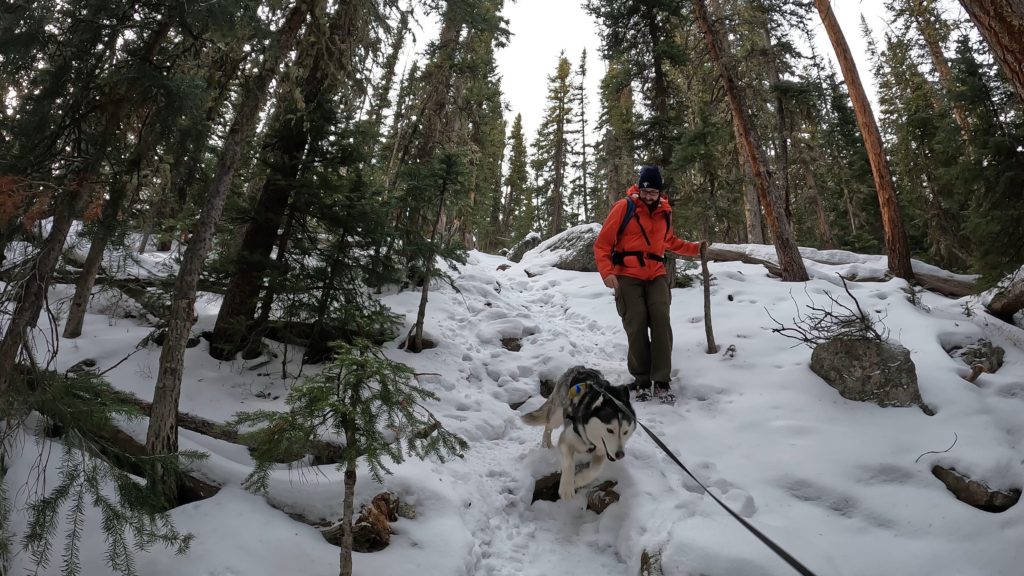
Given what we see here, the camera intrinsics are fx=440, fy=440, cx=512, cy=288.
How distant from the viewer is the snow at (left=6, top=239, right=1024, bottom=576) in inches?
120

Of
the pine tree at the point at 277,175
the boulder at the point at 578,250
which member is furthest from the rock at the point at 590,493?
the boulder at the point at 578,250

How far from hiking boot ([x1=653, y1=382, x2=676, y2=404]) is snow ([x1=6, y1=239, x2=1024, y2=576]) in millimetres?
213

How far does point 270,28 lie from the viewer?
4480 millimetres

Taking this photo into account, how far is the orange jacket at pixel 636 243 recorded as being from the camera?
5.72m

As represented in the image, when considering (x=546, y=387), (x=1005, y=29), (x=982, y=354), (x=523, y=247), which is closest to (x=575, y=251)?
(x=523, y=247)

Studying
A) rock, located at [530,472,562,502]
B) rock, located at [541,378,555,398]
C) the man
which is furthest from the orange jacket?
rock, located at [530,472,562,502]

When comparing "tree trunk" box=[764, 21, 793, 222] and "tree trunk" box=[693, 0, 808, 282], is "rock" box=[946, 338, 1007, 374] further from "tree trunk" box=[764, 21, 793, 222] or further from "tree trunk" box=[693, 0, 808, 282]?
"tree trunk" box=[764, 21, 793, 222]

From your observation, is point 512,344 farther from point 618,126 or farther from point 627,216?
point 618,126

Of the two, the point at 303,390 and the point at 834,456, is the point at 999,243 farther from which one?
the point at 303,390

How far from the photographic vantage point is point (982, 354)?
5.50 meters

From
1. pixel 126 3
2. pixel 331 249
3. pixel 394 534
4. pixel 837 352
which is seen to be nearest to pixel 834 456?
pixel 837 352

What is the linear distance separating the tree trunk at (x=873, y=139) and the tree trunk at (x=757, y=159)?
220cm

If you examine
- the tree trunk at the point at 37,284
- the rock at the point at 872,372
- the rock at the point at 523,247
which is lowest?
the rock at the point at 872,372

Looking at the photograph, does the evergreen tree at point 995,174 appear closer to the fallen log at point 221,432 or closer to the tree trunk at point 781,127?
the tree trunk at point 781,127
